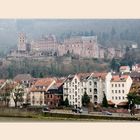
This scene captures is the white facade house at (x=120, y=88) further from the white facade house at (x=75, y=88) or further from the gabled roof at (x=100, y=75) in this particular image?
the white facade house at (x=75, y=88)

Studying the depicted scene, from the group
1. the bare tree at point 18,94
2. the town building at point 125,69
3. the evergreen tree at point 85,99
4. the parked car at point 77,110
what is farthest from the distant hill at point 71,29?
the parked car at point 77,110

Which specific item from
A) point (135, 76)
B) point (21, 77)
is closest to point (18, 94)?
point (21, 77)

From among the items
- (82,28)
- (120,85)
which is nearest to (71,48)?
(82,28)

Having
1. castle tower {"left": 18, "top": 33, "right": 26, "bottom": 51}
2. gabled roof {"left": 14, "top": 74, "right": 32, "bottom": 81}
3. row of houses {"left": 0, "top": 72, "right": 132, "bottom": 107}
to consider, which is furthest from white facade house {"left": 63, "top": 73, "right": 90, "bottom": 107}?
castle tower {"left": 18, "top": 33, "right": 26, "bottom": 51}

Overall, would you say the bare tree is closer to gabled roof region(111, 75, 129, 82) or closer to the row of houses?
the row of houses

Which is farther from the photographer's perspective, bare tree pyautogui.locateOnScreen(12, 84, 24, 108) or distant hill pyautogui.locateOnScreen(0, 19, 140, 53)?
bare tree pyautogui.locateOnScreen(12, 84, 24, 108)

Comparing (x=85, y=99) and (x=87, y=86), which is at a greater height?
(x=87, y=86)

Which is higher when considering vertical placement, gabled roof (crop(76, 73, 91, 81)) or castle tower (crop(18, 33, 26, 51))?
castle tower (crop(18, 33, 26, 51))

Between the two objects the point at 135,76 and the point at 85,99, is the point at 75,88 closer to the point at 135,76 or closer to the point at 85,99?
the point at 85,99
